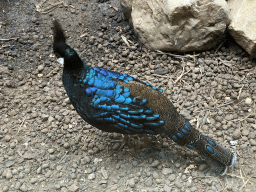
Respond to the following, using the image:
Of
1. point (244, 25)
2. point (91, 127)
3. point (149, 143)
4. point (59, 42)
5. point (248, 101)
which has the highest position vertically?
point (244, 25)

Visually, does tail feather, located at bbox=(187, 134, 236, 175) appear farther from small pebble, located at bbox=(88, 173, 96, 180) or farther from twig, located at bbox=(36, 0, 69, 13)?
twig, located at bbox=(36, 0, 69, 13)

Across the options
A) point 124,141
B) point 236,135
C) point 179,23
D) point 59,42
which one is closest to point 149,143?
point 124,141

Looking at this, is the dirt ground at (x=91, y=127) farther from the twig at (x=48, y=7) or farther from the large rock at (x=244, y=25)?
the large rock at (x=244, y=25)

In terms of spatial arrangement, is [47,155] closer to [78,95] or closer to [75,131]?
[75,131]

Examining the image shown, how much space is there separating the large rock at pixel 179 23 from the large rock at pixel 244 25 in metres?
0.14

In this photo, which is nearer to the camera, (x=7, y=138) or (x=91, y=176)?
(x=91, y=176)

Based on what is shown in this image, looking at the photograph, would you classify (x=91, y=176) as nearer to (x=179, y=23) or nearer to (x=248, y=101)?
(x=248, y=101)

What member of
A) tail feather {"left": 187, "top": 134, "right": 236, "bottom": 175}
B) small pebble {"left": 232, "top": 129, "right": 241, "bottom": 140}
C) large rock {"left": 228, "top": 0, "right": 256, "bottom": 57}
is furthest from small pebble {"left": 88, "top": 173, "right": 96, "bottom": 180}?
large rock {"left": 228, "top": 0, "right": 256, "bottom": 57}

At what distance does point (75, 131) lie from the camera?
3.51m

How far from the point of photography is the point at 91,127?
11.6ft

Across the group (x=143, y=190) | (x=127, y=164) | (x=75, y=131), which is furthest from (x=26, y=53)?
(x=143, y=190)

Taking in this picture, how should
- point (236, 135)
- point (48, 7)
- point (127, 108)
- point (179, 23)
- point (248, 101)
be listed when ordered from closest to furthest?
point (127, 108), point (236, 135), point (248, 101), point (179, 23), point (48, 7)

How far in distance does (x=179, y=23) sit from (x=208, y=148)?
1849mm

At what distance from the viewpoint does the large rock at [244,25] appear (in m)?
3.70
